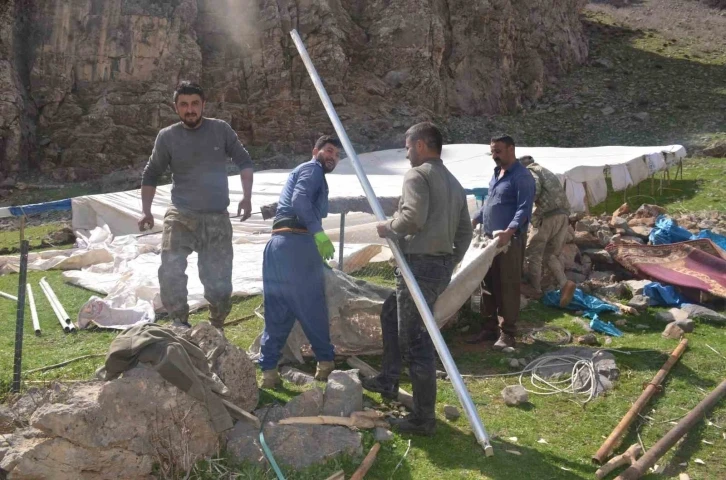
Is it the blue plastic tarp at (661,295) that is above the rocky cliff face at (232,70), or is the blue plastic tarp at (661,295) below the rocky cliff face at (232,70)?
below

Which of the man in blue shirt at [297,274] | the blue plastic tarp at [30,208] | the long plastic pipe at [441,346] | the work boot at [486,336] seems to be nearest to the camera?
the long plastic pipe at [441,346]

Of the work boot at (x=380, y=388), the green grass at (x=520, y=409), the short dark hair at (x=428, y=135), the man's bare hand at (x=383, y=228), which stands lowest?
the green grass at (x=520, y=409)

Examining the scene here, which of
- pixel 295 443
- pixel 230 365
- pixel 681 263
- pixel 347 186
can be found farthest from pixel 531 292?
pixel 347 186

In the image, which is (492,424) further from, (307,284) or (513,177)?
(513,177)

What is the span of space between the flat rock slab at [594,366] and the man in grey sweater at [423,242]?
1526mm

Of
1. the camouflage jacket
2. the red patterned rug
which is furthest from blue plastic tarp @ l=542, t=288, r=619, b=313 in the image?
the red patterned rug

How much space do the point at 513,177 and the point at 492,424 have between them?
2470 millimetres

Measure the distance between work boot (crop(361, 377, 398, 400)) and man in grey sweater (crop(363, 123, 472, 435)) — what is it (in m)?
0.40

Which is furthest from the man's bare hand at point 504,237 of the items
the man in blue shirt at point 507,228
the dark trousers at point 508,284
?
the dark trousers at point 508,284

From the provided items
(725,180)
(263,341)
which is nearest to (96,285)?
(263,341)

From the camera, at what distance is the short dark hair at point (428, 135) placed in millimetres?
4066

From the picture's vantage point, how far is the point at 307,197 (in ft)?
14.9

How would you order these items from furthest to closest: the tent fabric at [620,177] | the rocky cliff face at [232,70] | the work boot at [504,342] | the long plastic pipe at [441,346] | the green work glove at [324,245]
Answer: the rocky cliff face at [232,70] < the tent fabric at [620,177] < the work boot at [504,342] < the green work glove at [324,245] < the long plastic pipe at [441,346]

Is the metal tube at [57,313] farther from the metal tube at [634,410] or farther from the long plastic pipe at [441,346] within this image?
the metal tube at [634,410]
